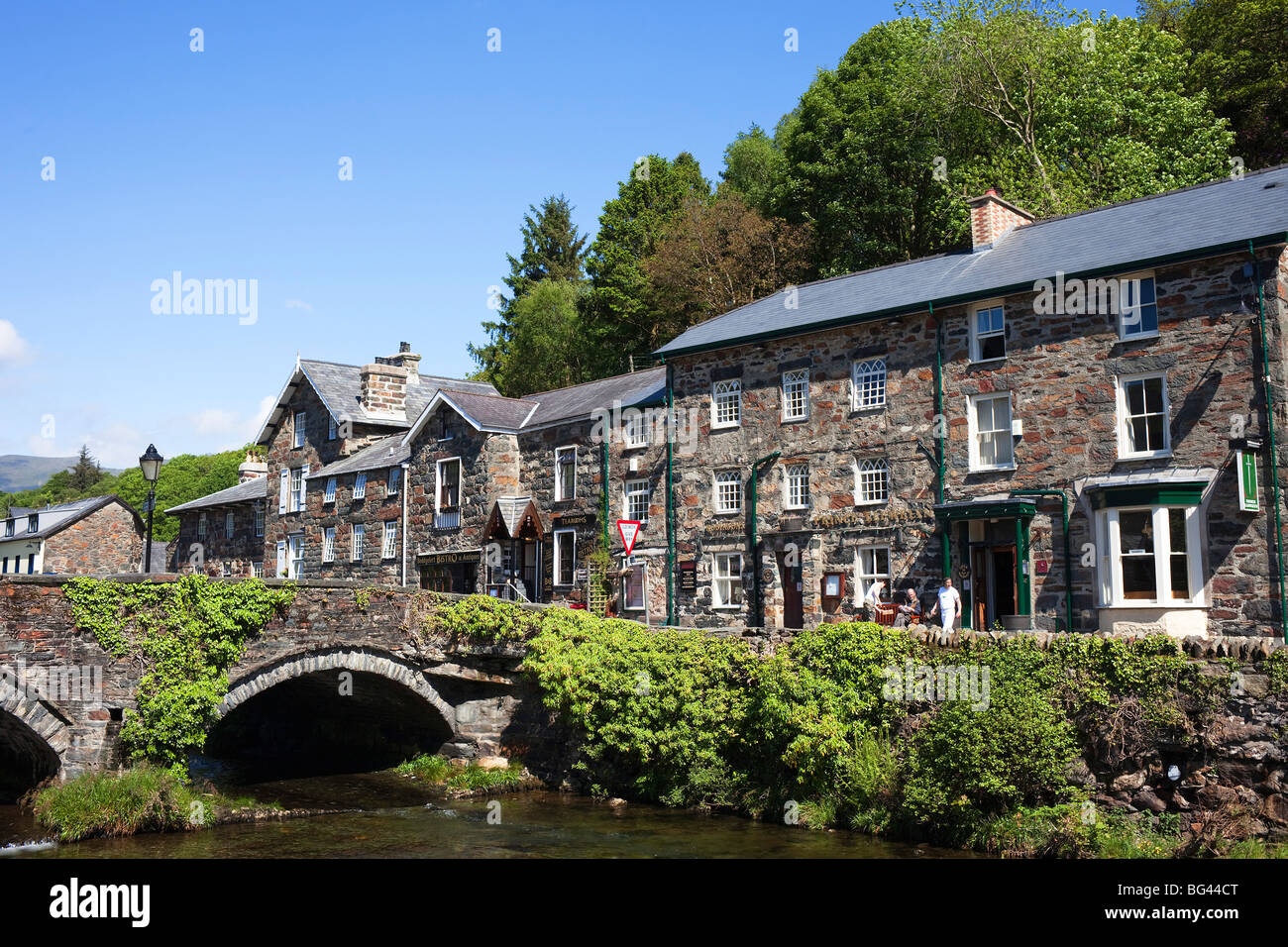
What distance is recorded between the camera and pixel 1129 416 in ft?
77.2

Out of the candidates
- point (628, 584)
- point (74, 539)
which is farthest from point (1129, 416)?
point (74, 539)

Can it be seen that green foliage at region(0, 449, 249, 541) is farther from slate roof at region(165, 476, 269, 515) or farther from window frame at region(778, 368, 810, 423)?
window frame at region(778, 368, 810, 423)

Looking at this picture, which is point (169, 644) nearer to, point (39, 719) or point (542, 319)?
point (39, 719)

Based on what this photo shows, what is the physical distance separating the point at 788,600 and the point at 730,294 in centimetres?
1913

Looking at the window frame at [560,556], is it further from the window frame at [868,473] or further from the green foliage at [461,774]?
the window frame at [868,473]

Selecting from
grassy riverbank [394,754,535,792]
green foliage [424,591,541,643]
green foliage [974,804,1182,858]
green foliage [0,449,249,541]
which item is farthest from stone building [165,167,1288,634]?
green foliage [0,449,249,541]

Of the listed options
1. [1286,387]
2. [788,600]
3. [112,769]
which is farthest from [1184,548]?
[112,769]

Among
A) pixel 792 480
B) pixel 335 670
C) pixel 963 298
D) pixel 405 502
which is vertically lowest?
pixel 335 670

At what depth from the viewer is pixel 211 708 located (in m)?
21.6

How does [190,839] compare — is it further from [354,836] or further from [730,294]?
[730,294]

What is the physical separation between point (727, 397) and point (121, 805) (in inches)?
706

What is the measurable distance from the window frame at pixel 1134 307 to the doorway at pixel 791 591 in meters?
9.61

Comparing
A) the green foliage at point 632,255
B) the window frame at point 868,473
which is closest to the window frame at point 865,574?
the window frame at point 868,473

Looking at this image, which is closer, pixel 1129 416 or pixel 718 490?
pixel 1129 416
